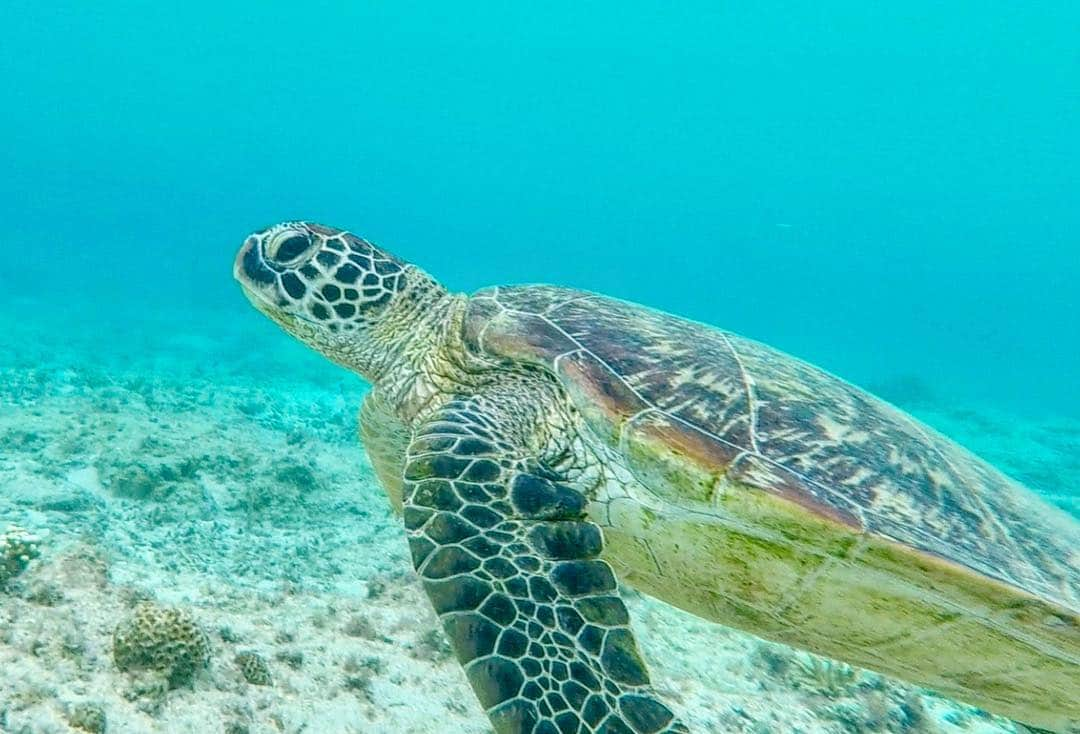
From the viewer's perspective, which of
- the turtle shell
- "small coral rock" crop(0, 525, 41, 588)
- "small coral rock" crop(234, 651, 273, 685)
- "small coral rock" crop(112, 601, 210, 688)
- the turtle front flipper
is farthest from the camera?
"small coral rock" crop(0, 525, 41, 588)

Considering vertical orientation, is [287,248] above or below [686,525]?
above

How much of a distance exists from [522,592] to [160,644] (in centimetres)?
145

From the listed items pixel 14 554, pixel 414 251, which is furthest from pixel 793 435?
pixel 414 251

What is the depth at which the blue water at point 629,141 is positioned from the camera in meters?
99.1

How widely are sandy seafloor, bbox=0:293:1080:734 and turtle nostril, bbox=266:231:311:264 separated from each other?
6.00ft

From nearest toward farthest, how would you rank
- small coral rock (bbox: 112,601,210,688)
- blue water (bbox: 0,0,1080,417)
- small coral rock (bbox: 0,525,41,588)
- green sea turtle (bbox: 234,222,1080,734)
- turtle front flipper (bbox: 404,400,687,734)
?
turtle front flipper (bbox: 404,400,687,734), green sea turtle (bbox: 234,222,1080,734), small coral rock (bbox: 112,601,210,688), small coral rock (bbox: 0,525,41,588), blue water (bbox: 0,0,1080,417)

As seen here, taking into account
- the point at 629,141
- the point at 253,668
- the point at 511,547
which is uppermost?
the point at 629,141

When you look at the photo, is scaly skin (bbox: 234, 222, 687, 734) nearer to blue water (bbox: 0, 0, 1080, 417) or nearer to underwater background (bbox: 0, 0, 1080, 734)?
underwater background (bbox: 0, 0, 1080, 734)

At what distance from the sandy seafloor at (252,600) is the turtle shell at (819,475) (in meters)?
1.18

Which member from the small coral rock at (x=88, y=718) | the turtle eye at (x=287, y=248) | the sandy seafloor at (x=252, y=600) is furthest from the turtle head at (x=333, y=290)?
the small coral rock at (x=88, y=718)

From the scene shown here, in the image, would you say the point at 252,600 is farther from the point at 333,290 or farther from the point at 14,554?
the point at 333,290

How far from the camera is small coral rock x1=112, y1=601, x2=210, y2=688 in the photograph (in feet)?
8.29

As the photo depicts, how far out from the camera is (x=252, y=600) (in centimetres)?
388

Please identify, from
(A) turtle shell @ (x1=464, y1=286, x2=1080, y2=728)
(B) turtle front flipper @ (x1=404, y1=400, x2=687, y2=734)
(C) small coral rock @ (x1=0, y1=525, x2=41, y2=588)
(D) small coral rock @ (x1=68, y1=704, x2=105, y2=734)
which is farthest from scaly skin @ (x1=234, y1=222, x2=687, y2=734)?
(C) small coral rock @ (x1=0, y1=525, x2=41, y2=588)
